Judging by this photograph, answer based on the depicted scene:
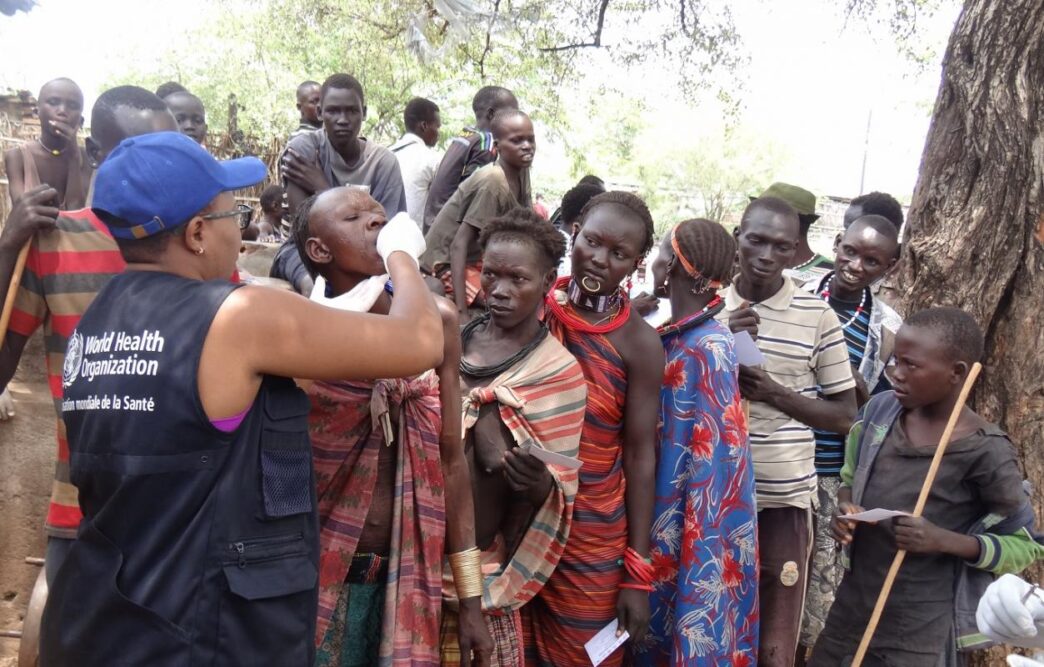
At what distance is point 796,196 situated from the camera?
4.75 meters

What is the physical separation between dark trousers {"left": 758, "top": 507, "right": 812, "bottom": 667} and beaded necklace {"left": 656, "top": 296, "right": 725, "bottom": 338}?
0.83 metres

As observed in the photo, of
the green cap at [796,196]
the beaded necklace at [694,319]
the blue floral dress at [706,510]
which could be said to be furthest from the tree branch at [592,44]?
the blue floral dress at [706,510]

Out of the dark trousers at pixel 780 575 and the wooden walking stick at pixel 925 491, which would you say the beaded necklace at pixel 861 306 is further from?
the wooden walking stick at pixel 925 491

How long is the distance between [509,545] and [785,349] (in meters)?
1.35

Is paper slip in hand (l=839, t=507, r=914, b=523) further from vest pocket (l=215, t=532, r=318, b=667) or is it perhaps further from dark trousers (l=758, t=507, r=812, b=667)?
vest pocket (l=215, t=532, r=318, b=667)

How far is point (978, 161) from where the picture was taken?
4.29 m

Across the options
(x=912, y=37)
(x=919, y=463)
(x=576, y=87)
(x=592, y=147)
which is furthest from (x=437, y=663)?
(x=592, y=147)

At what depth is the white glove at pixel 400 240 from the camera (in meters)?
2.18

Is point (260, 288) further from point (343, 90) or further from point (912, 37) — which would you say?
point (912, 37)

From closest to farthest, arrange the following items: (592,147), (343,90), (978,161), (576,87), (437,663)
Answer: (437,663)
(978,161)
(343,90)
(576,87)
(592,147)

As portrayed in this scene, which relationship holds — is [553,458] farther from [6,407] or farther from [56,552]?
[6,407]

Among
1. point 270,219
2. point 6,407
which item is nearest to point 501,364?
point 6,407

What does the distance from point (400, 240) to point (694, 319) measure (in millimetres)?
1348

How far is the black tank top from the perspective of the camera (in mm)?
1736
